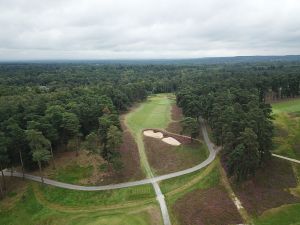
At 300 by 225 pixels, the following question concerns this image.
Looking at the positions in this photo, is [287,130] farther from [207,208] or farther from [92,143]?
[92,143]

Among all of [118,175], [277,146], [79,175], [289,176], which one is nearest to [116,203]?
[118,175]

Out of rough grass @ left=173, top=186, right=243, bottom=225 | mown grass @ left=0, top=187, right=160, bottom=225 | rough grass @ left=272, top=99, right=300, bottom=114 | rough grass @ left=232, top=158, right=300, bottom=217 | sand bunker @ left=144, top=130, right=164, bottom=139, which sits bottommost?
mown grass @ left=0, top=187, right=160, bottom=225

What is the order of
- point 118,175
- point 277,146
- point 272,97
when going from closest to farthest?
point 118,175, point 277,146, point 272,97

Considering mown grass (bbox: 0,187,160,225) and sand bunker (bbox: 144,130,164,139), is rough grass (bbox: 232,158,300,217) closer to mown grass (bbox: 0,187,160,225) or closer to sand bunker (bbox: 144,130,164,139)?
mown grass (bbox: 0,187,160,225)

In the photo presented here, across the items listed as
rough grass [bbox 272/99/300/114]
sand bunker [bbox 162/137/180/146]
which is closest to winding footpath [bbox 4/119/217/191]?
sand bunker [bbox 162/137/180/146]

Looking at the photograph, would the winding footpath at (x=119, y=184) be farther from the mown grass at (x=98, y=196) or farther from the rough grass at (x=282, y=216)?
the rough grass at (x=282, y=216)

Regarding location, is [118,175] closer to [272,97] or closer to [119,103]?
[119,103]
